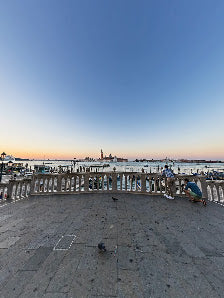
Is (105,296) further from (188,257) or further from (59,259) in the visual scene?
(188,257)

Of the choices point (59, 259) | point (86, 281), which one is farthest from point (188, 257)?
point (59, 259)

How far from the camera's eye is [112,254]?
2.37 metres

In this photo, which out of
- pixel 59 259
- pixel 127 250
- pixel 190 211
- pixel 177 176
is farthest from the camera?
pixel 177 176

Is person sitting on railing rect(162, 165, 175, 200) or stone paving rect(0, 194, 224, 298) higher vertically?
person sitting on railing rect(162, 165, 175, 200)

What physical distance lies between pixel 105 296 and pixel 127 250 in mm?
968

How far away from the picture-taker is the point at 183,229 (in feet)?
10.9

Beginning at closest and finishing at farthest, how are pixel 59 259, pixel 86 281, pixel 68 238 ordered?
pixel 86 281 → pixel 59 259 → pixel 68 238

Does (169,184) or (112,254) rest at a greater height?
(169,184)

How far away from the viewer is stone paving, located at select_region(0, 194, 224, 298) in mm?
1734

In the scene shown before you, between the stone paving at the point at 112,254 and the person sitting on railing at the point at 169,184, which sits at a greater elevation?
the person sitting on railing at the point at 169,184

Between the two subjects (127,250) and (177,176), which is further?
(177,176)

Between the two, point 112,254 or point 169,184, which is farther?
point 169,184

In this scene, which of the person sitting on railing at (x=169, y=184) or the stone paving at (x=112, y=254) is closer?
the stone paving at (x=112, y=254)

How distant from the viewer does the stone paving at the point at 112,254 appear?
5.69 ft
